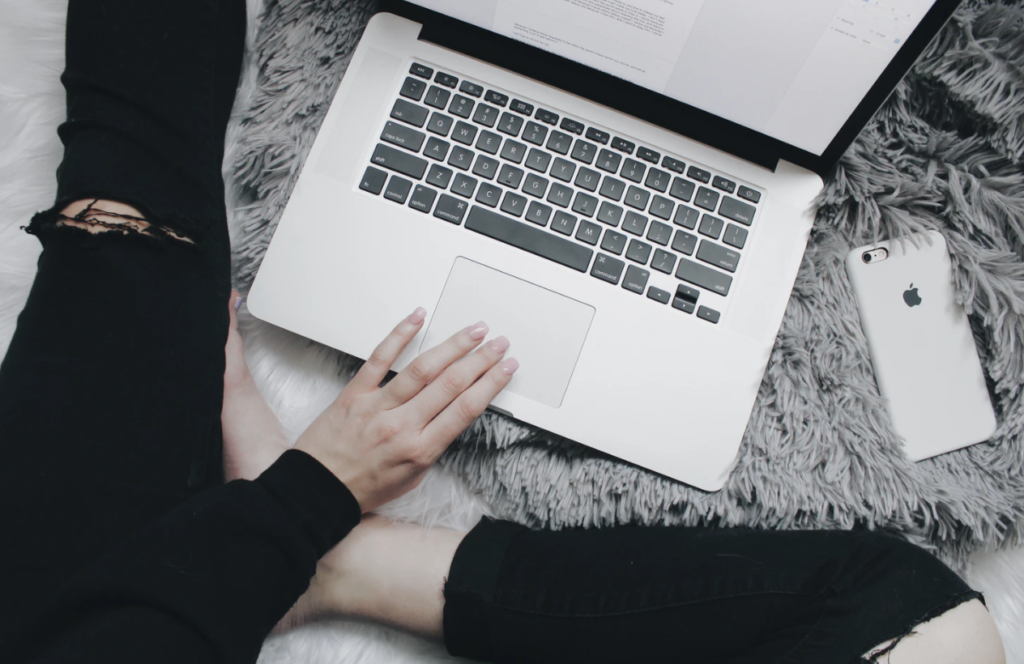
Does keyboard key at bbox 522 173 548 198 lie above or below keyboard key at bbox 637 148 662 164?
below

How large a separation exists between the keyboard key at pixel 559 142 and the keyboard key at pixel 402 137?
0.11 m

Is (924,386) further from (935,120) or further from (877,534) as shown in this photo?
(935,120)

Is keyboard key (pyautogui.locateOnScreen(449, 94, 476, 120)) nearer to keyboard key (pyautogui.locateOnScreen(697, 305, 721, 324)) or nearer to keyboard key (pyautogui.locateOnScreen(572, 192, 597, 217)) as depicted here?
keyboard key (pyautogui.locateOnScreen(572, 192, 597, 217))

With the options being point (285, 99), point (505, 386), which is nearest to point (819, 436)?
point (505, 386)

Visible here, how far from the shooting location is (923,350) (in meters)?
0.57

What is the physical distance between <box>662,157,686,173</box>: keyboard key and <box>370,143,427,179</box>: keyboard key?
20 cm

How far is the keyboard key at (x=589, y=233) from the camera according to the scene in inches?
20.4

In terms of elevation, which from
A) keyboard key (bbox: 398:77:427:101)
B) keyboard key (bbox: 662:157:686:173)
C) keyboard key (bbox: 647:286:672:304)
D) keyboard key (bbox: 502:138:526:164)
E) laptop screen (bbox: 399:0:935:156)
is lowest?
keyboard key (bbox: 647:286:672:304)

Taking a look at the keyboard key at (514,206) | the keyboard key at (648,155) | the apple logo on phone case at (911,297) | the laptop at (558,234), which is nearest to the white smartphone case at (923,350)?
the apple logo on phone case at (911,297)

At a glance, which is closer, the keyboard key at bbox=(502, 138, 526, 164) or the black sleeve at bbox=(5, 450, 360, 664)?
the black sleeve at bbox=(5, 450, 360, 664)

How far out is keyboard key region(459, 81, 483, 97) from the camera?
20.9 inches

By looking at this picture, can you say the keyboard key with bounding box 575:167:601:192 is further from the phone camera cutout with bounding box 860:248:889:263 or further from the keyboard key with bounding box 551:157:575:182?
the phone camera cutout with bounding box 860:248:889:263

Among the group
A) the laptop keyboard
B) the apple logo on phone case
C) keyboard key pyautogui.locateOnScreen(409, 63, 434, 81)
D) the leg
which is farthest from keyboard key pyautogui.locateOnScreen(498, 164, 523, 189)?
the apple logo on phone case

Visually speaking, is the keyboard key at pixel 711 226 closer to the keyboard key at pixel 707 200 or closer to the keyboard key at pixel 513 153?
the keyboard key at pixel 707 200
